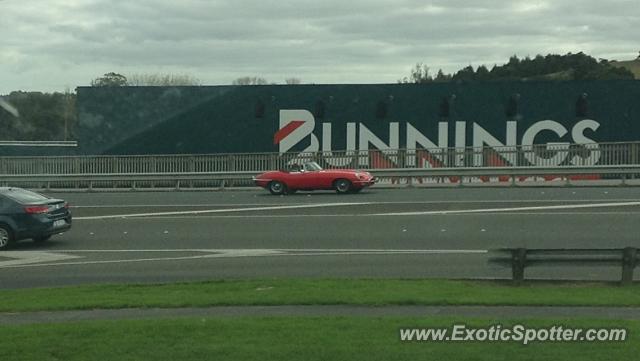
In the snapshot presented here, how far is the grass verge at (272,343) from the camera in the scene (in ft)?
30.1

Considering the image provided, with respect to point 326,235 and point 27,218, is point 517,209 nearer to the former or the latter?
A: point 326,235

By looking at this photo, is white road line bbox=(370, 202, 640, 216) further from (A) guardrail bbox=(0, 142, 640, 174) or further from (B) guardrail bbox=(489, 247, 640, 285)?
(B) guardrail bbox=(489, 247, 640, 285)

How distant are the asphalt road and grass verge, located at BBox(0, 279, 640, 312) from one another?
1.55 meters

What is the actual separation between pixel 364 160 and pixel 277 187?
5837 millimetres

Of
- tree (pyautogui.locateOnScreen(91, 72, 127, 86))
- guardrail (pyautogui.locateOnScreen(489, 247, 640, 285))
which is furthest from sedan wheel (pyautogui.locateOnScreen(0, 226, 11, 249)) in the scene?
tree (pyautogui.locateOnScreen(91, 72, 127, 86))

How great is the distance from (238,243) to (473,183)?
15.7m

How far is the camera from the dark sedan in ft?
72.4

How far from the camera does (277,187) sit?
33.8 meters

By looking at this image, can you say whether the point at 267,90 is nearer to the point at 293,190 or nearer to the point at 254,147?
the point at 254,147

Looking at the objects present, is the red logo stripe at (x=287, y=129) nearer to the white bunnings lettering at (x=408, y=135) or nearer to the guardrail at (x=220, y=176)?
the white bunnings lettering at (x=408, y=135)

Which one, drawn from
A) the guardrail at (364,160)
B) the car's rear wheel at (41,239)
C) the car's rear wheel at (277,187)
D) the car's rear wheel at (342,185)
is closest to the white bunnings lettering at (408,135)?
the guardrail at (364,160)

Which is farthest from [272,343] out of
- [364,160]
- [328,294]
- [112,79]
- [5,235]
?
[112,79]

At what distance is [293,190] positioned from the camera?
111 ft

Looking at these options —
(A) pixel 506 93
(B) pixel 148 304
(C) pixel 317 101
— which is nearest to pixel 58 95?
(C) pixel 317 101
